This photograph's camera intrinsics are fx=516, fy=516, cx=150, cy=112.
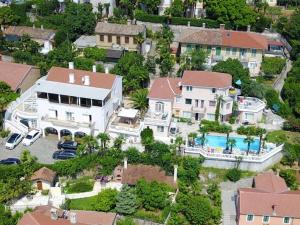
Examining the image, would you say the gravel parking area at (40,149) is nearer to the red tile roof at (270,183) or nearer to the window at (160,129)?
the window at (160,129)

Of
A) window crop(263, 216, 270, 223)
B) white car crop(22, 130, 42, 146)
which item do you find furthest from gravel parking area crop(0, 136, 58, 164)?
window crop(263, 216, 270, 223)

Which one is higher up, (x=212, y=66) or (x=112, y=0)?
(x=112, y=0)

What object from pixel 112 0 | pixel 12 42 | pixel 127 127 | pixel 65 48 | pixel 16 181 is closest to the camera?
pixel 16 181

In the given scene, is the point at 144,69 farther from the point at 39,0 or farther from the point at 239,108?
the point at 39,0


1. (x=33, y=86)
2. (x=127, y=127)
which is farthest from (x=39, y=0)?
(x=127, y=127)

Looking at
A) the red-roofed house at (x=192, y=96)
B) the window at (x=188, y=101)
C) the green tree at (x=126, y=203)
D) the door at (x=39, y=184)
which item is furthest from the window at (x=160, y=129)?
the door at (x=39, y=184)

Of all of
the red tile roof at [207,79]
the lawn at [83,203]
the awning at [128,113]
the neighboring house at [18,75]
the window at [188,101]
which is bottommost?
the lawn at [83,203]

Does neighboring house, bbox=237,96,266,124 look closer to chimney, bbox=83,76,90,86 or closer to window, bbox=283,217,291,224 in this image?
window, bbox=283,217,291,224
